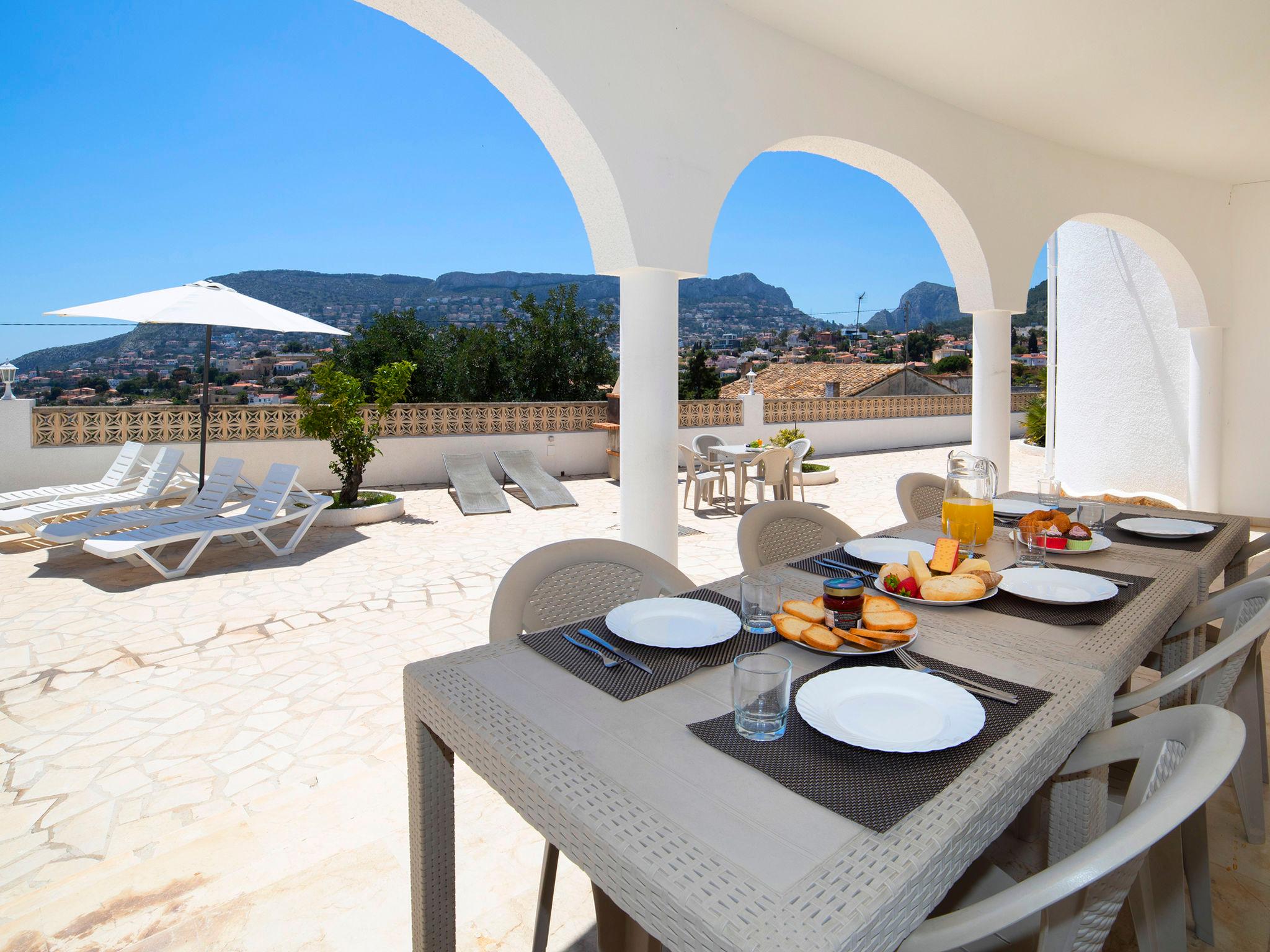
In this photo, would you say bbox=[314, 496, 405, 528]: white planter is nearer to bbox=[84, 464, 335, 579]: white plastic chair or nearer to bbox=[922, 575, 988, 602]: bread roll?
bbox=[84, 464, 335, 579]: white plastic chair

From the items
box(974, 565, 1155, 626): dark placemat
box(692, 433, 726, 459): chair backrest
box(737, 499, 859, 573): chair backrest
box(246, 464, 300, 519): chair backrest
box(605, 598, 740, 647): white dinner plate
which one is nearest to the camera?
box(605, 598, 740, 647): white dinner plate

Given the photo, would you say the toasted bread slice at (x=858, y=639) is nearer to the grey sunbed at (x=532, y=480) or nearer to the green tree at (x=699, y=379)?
the grey sunbed at (x=532, y=480)

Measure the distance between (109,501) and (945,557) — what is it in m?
6.55

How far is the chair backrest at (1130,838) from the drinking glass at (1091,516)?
57.8 inches

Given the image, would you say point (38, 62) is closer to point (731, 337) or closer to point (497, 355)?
point (497, 355)

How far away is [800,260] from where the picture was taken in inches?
1564

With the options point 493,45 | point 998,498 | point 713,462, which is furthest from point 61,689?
point 713,462

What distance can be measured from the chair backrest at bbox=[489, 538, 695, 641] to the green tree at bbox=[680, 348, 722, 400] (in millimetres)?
19579

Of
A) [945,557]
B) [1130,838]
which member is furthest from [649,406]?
[1130,838]

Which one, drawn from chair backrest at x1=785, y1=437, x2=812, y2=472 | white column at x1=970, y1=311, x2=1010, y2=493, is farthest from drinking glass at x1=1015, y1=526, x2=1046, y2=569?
chair backrest at x1=785, y1=437, x2=812, y2=472

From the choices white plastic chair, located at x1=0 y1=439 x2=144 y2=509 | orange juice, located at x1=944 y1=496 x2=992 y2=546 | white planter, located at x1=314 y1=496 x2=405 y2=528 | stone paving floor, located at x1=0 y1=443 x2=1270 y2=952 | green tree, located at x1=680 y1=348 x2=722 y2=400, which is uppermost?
green tree, located at x1=680 y1=348 x2=722 y2=400

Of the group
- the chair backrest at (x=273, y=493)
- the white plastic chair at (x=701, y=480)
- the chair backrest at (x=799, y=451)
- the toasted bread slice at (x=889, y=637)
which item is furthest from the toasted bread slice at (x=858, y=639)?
the chair backrest at (x=799, y=451)

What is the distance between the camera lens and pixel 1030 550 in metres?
1.82

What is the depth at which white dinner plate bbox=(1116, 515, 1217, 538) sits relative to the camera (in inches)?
87.5
